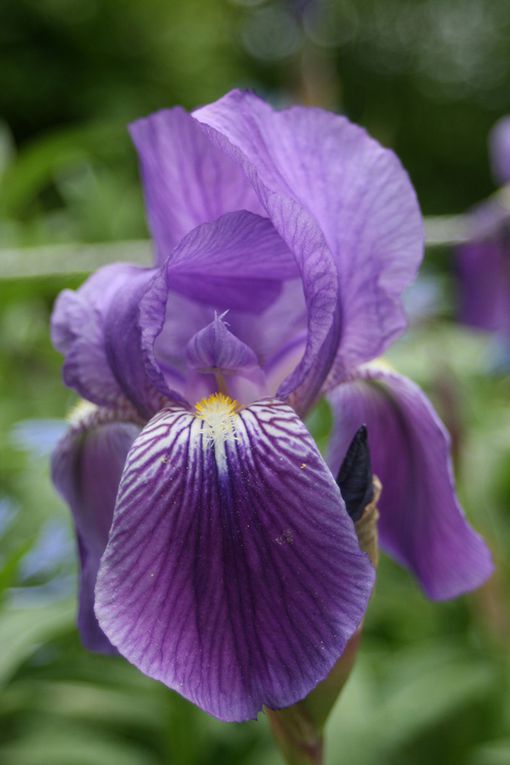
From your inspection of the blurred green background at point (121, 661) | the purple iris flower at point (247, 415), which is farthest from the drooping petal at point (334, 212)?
the blurred green background at point (121, 661)

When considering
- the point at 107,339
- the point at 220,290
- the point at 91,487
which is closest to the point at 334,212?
the point at 220,290

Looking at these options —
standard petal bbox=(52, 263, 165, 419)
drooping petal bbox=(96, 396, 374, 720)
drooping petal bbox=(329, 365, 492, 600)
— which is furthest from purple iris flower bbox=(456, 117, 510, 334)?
drooping petal bbox=(96, 396, 374, 720)

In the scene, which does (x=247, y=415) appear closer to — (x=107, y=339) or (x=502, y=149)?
(x=107, y=339)

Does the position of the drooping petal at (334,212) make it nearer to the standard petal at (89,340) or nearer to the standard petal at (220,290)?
the standard petal at (220,290)

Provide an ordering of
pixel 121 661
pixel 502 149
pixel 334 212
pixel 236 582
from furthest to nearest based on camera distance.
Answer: pixel 502 149, pixel 121 661, pixel 334 212, pixel 236 582

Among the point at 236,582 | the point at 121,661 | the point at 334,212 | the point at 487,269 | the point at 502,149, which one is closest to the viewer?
the point at 236,582

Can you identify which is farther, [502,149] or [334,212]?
[502,149]
